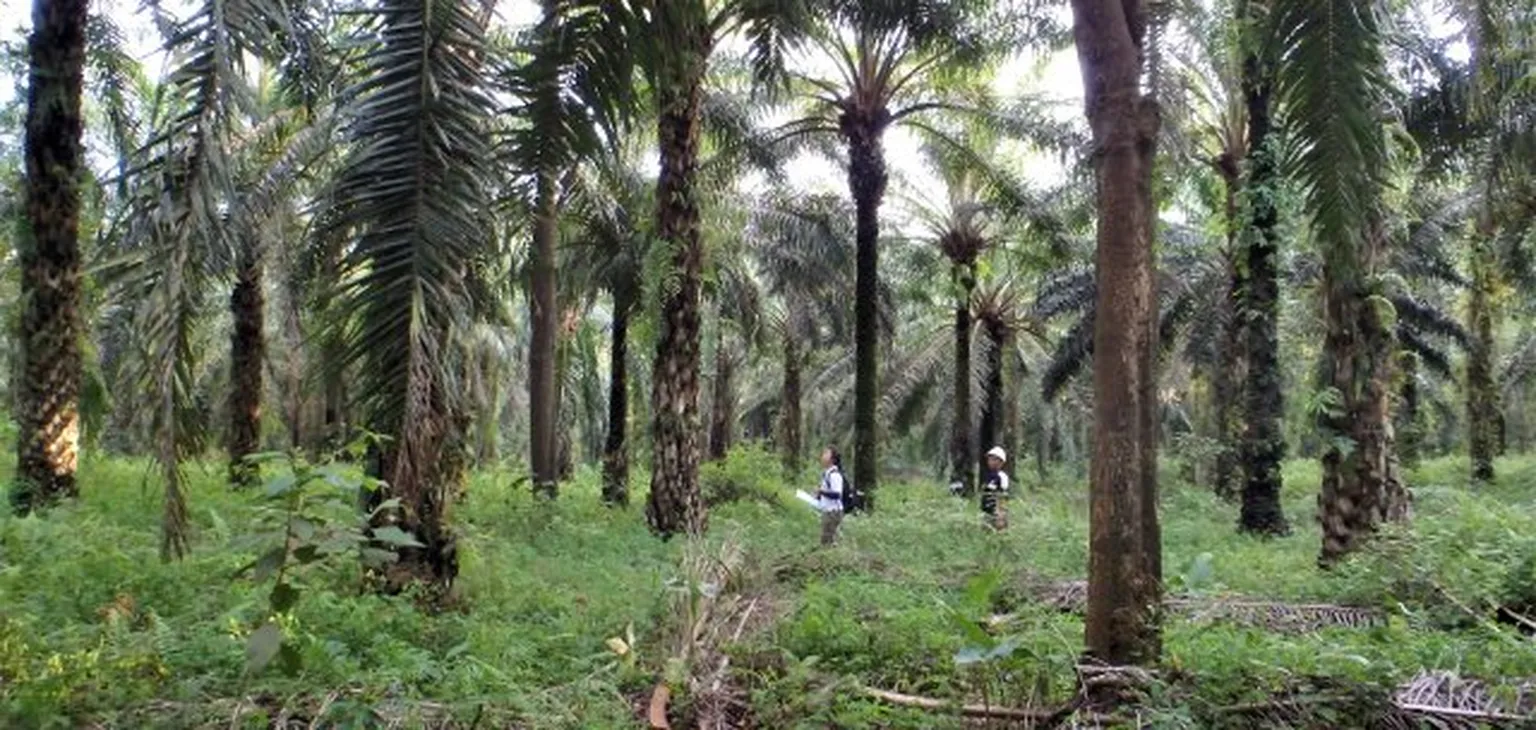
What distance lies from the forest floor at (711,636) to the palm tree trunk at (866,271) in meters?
7.15

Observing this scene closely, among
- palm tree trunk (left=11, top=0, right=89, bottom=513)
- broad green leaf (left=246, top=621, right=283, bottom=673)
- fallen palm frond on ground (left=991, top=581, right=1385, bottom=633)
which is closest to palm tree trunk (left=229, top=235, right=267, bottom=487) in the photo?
palm tree trunk (left=11, top=0, right=89, bottom=513)

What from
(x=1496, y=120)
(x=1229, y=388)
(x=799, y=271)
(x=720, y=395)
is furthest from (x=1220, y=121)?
(x=720, y=395)

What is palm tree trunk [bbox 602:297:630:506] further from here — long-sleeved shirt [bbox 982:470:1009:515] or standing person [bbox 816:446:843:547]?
long-sleeved shirt [bbox 982:470:1009:515]

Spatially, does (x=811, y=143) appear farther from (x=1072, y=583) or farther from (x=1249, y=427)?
(x=1072, y=583)

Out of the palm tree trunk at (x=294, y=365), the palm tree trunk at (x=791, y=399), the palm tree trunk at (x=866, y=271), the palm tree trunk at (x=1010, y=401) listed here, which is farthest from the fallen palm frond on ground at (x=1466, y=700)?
the palm tree trunk at (x=1010, y=401)

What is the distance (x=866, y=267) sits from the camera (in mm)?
17625

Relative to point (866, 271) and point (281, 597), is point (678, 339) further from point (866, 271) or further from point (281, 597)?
point (281, 597)

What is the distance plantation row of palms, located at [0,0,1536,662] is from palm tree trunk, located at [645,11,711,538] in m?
0.04

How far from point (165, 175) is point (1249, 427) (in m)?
12.9

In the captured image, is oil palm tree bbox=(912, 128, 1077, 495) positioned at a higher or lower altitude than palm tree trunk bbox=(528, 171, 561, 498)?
higher

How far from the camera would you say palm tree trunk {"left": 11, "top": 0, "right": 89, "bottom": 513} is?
9492 millimetres

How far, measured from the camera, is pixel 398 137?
5469mm

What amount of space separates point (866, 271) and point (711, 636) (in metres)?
12.5

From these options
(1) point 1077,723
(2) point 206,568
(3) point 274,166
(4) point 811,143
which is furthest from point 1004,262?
(1) point 1077,723
